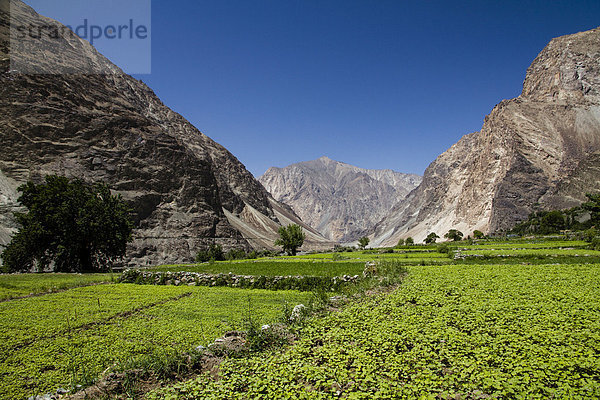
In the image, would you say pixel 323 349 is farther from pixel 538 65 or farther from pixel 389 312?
pixel 538 65

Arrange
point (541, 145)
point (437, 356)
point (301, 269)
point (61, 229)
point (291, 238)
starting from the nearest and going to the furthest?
1. point (437, 356)
2. point (301, 269)
3. point (61, 229)
4. point (291, 238)
5. point (541, 145)

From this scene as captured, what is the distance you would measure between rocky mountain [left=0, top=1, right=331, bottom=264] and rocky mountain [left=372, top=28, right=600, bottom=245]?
97046mm

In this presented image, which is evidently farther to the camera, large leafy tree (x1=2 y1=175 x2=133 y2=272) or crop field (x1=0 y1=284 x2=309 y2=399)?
large leafy tree (x1=2 y1=175 x2=133 y2=272)

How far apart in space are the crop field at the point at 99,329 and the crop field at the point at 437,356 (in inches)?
111

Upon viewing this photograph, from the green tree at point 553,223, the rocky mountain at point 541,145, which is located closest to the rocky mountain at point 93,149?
the green tree at point 553,223

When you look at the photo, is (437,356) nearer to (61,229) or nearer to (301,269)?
(301,269)

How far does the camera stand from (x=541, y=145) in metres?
129

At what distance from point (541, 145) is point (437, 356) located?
159 meters

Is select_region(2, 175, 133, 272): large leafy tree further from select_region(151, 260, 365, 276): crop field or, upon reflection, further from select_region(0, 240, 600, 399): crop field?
select_region(0, 240, 600, 399): crop field

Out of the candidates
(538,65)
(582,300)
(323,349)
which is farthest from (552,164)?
(323,349)

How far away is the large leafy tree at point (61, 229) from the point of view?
112 ft

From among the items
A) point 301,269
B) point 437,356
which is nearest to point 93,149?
point 301,269

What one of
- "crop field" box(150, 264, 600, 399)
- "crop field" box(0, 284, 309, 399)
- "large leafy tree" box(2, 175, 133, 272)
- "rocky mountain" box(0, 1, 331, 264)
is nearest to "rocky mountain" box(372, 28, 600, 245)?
"rocky mountain" box(0, 1, 331, 264)

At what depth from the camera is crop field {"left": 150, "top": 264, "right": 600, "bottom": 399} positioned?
18.5 ft
